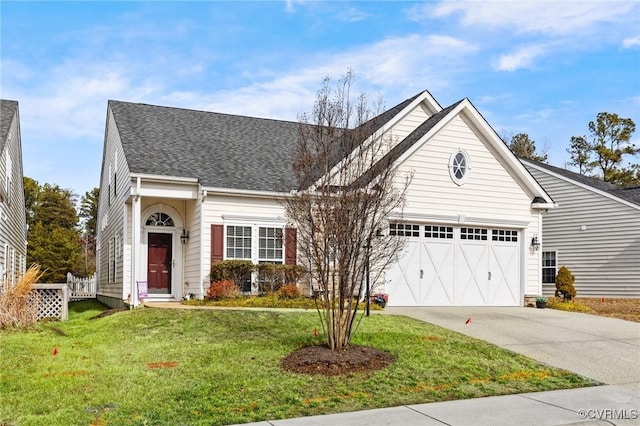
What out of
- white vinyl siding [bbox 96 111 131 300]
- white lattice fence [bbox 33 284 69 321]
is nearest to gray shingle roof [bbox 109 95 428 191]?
white vinyl siding [bbox 96 111 131 300]

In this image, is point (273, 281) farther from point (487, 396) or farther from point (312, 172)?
point (487, 396)

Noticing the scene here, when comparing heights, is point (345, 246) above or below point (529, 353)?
above

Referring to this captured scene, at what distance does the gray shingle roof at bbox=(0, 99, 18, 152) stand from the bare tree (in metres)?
11.5

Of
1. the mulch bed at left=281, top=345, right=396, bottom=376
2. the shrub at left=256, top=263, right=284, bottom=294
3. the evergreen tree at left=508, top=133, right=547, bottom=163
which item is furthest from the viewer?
the evergreen tree at left=508, top=133, right=547, bottom=163

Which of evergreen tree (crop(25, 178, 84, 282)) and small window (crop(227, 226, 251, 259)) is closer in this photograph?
small window (crop(227, 226, 251, 259))

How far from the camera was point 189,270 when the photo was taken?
17.8 metres

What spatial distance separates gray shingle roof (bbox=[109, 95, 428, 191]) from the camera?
56.7ft

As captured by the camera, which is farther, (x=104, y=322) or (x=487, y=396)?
(x=104, y=322)

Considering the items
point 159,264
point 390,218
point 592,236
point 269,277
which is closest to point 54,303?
point 159,264

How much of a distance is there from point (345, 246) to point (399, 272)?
26.3 feet

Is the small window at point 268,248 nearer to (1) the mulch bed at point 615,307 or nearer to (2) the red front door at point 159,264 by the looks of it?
(2) the red front door at point 159,264

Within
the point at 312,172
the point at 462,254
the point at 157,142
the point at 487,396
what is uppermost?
the point at 157,142

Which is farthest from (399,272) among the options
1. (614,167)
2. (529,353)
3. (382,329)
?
(614,167)

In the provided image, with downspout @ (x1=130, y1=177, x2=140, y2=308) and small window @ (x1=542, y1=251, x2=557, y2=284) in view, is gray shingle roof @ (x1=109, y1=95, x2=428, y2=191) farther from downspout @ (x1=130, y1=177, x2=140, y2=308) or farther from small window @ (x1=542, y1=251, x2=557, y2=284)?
small window @ (x1=542, y1=251, x2=557, y2=284)
